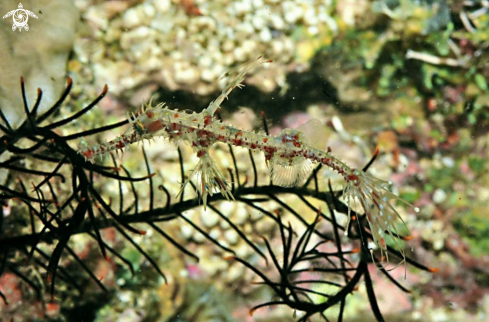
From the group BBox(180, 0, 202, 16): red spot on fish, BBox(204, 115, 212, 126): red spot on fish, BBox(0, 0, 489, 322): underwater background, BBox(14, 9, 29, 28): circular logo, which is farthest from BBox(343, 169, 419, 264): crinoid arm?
BBox(14, 9, 29, 28): circular logo

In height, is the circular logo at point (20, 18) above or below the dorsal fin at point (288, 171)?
above

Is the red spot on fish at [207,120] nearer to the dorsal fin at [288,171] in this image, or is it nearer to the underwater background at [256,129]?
the dorsal fin at [288,171]

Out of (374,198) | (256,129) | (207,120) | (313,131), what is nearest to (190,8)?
(256,129)

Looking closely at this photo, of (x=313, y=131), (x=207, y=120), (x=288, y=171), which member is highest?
(x=207, y=120)

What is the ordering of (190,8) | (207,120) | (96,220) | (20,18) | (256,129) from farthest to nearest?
1. (190,8)
2. (256,129)
3. (20,18)
4. (96,220)
5. (207,120)

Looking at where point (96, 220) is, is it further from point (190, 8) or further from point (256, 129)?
point (190, 8)

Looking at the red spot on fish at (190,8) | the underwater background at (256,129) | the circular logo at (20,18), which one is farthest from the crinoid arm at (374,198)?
the circular logo at (20,18)

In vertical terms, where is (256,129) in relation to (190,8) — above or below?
below
